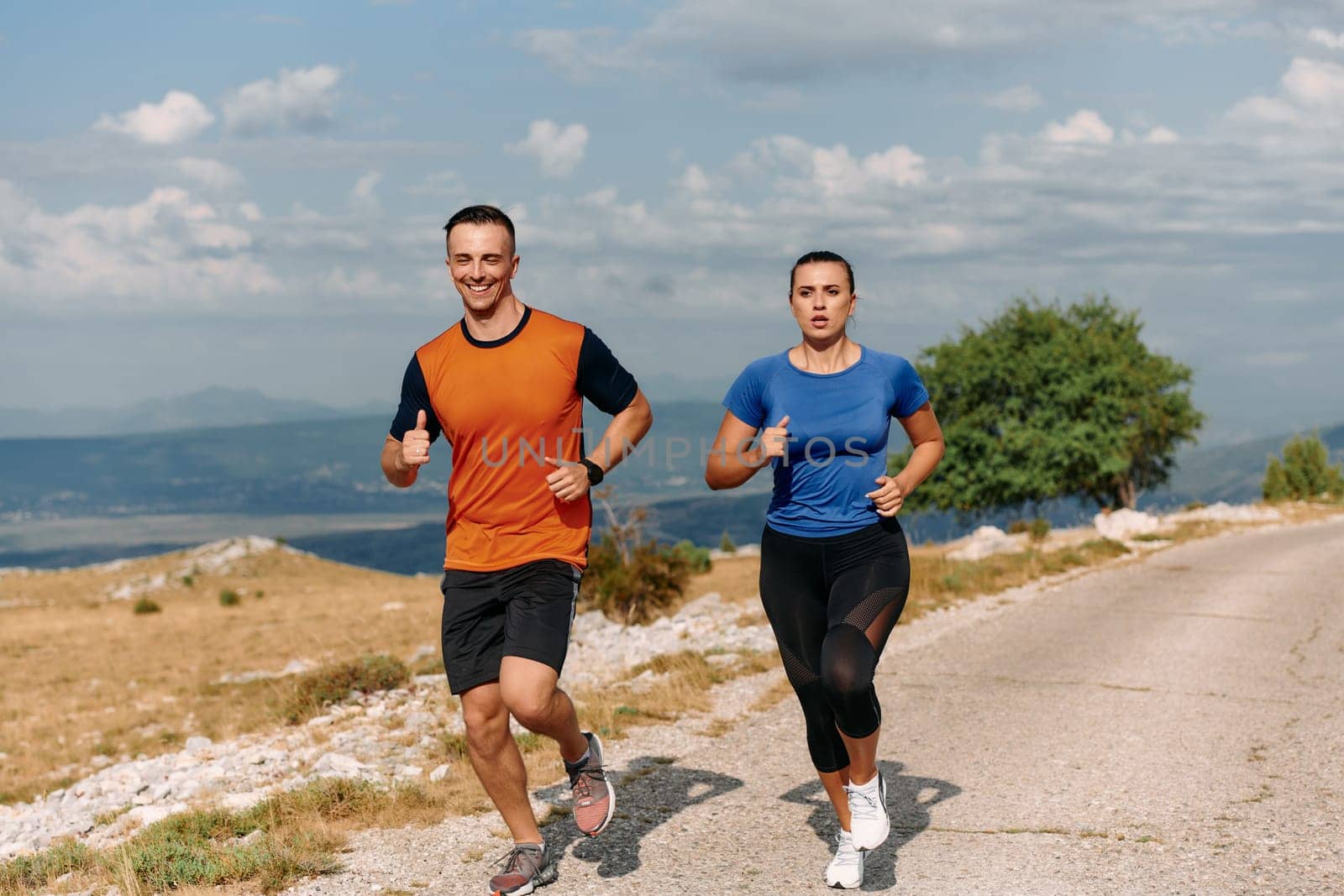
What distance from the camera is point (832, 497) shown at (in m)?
4.95

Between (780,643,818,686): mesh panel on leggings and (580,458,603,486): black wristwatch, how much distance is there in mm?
1058

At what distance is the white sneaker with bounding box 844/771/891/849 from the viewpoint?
488 centimetres

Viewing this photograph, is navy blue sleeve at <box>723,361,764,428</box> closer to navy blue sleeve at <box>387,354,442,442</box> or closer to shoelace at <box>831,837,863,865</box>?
navy blue sleeve at <box>387,354,442,442</box>

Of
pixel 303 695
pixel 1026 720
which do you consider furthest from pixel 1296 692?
pixel 303 695

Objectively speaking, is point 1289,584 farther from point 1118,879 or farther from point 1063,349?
point 1063,349

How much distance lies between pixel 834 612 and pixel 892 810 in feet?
6.34

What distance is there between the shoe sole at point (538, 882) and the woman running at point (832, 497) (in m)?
1.21

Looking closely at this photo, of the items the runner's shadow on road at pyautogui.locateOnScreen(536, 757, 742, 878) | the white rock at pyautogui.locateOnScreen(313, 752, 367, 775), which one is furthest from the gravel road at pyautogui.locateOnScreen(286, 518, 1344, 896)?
the white rock at pyautogui.locateOnScreen(313, 752, 367, 775)

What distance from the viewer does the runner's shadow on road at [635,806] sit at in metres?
5.52

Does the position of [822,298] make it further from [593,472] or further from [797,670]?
[797,670]

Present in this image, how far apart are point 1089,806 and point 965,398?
4370 centimetres

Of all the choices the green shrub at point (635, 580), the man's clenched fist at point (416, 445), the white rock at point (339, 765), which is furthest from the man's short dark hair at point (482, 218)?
the green shrub at point (635, 580)

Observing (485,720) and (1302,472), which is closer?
(485,720)

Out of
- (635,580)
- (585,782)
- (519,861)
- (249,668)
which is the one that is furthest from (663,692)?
(249,668)
